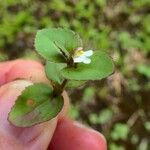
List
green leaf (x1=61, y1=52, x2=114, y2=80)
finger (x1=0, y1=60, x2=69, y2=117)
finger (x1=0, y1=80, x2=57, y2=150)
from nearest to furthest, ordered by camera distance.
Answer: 1. green leaf (x1=61, y1=52, x2=114, y2=80)
2. finger (x1=0, y1=80, x2=57, y2=150)
3. finger (x1=0, y1=60, x2=69, y2=117)

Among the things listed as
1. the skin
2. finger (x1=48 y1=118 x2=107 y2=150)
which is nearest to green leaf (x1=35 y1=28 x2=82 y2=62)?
the skin

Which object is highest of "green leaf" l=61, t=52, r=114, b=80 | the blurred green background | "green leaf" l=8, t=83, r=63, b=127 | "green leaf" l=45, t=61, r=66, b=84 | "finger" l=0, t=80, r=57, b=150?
"green leaf" l=61, t=52, r=114, b=80

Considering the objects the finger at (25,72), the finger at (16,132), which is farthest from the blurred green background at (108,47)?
the finger at (16,132)

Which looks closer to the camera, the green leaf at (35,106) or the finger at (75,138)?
the green leaf at (35,106)

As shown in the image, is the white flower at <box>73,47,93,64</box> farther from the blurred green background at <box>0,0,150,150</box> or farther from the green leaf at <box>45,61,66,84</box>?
the blurred green background at <box>0,0,150,150</box>

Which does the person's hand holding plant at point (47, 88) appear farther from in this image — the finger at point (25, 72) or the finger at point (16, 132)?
the finger at point (25, 72)

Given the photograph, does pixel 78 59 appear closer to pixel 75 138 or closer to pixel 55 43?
pixel 55 43
